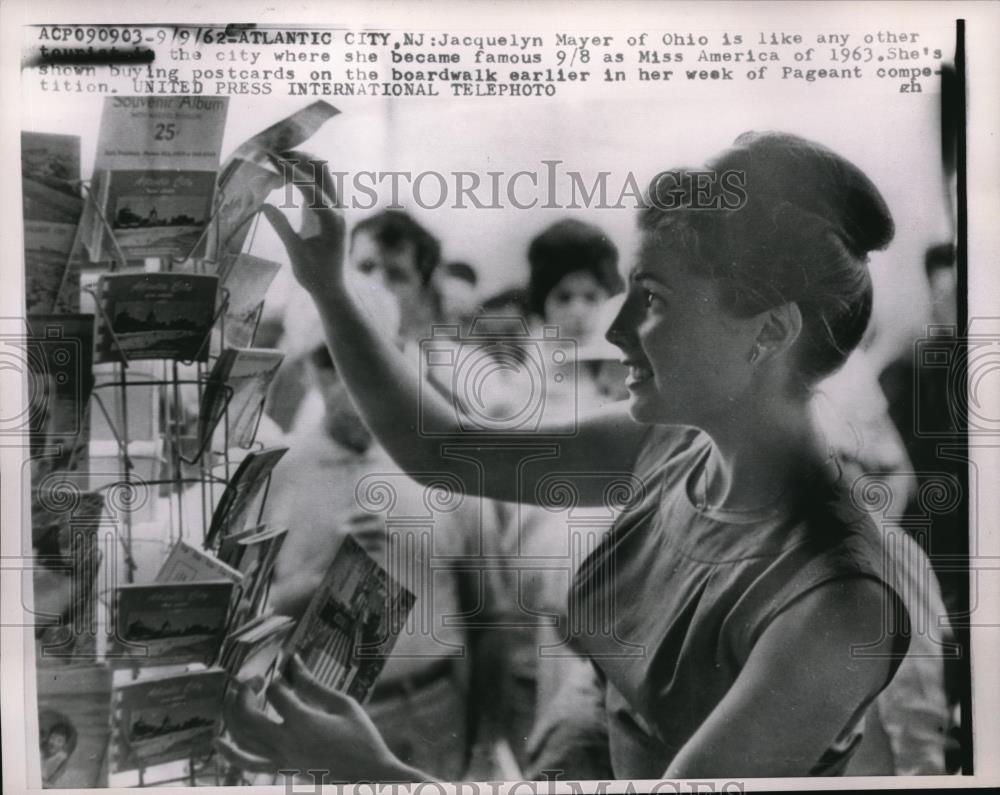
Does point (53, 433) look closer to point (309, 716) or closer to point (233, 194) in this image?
point (233, 194)

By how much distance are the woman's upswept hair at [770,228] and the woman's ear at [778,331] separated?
0.02 meters

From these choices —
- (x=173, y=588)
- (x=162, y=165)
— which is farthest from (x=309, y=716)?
(x=162, y=165)

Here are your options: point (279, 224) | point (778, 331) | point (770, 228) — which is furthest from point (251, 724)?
point (770, 228)

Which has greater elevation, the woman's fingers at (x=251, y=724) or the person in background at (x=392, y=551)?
the person in background at (x=392, y=551)

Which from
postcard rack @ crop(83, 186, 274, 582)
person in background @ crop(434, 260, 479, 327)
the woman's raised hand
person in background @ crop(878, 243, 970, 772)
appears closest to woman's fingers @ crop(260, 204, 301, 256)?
the woman's raised hand

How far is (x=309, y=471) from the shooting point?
2846 mm

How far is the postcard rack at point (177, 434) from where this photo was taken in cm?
283

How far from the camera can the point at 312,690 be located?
2.87 meters

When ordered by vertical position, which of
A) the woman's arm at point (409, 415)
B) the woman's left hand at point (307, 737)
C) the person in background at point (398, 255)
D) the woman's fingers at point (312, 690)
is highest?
the person in background at point (398, 255)

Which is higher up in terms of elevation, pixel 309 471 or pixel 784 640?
pixel 309 471

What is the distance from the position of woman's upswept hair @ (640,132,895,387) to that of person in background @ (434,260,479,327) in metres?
0.52

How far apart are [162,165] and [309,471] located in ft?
3.16

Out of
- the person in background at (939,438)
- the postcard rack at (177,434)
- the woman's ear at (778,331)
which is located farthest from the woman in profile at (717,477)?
the postcard rack at (177,434)

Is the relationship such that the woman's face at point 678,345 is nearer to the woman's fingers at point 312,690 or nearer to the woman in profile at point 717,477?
the woman in profile at point 717,477
